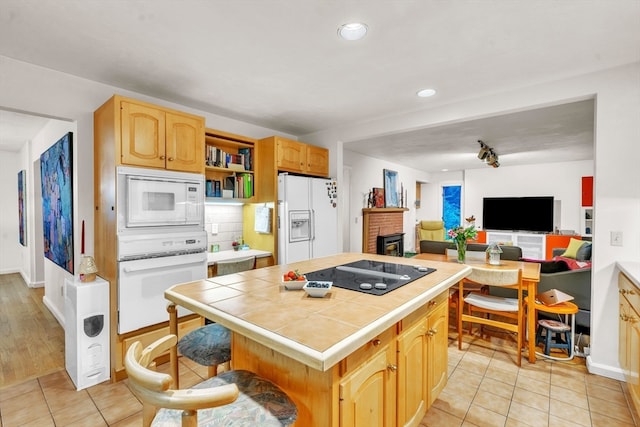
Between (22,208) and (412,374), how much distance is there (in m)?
7.19

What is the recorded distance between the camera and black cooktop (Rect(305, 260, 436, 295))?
163cm

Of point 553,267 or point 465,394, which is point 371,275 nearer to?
point 465,394

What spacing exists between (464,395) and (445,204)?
24.1 ft

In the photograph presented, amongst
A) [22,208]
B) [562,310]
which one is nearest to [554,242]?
[562,310]

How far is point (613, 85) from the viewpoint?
2455 mm

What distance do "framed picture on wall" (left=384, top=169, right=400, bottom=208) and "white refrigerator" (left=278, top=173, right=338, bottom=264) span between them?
2846 mm

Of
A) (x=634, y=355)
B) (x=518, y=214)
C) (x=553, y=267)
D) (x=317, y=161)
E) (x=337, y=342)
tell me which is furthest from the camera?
(x=518, y=214)

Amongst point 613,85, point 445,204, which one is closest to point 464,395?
point 613,85

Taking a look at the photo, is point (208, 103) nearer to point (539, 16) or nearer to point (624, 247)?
point (539, 16)

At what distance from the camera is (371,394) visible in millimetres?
1266

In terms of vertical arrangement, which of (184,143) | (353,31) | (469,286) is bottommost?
(469,286)

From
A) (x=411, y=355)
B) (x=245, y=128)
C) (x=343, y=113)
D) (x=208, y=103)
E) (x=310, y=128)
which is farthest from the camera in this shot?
(x=310, y=128)

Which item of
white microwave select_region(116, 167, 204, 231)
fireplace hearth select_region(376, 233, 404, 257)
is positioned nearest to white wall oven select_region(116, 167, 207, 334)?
white microwave select_region(116, 167, 204, 231)

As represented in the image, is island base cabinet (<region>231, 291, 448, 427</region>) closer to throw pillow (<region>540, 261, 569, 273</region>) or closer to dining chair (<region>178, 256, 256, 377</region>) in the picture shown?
dining chair (<region>178, 256, 256, 377</region>)
